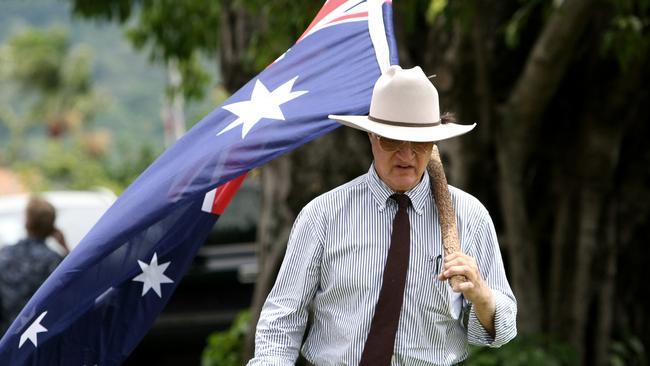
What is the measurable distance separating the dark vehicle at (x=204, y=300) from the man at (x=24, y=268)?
354cm

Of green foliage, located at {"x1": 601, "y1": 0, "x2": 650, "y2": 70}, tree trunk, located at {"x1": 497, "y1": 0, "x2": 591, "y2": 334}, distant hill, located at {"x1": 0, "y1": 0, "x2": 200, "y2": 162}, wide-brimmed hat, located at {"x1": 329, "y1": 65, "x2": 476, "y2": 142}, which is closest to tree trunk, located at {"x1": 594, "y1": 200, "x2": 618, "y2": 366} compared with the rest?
Result: tree trunk, located at {"x1": 497, "y1": 0, "x2": 591, "y2": 334}

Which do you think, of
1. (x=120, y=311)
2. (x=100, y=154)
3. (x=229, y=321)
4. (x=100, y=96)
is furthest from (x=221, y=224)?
(x=100, y=96)

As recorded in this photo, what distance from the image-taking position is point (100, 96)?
63.1 m

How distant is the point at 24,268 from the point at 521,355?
290cm

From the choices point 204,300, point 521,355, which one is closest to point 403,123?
point 521,355

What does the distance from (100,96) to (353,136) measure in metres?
55.8

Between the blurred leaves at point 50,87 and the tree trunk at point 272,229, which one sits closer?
the tree trunk at point 272,229

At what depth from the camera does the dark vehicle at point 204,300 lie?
1134 centimetres

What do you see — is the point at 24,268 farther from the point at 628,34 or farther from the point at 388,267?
the point at 388,267

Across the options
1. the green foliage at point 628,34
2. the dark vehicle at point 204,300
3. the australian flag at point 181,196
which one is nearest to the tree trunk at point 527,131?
the green foliage at point 628,34

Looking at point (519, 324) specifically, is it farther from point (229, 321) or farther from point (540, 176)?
point (229, 321)

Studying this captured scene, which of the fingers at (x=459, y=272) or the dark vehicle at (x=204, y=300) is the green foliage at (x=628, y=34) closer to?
the fingers at (x=459, y=272)

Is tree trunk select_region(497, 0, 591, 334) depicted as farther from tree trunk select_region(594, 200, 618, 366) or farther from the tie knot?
the tie knot

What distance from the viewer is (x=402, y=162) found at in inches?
156
